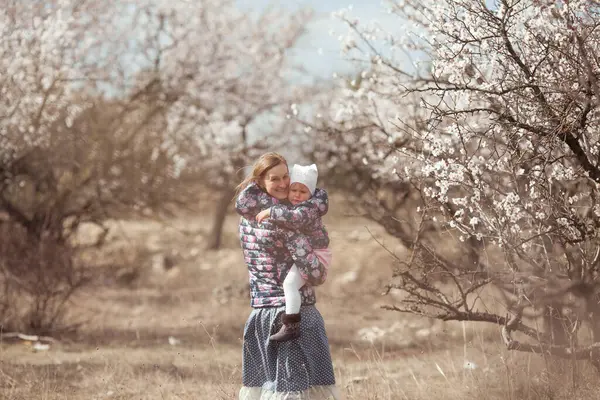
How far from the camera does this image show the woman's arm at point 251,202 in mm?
4594

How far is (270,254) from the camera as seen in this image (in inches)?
180

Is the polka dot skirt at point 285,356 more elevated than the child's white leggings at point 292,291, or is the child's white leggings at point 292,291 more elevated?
the child's white leggings at point 292,291

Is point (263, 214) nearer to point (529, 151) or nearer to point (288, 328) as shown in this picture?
point (288, 328)

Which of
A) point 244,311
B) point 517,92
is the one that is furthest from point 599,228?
point 244,311

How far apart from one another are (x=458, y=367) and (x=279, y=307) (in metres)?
3.04

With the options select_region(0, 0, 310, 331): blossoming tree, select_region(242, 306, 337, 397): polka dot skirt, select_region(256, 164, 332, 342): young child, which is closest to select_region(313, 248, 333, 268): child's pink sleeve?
select_region(256, 164, 332, 342): young child

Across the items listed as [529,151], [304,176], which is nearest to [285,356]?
[304,176]

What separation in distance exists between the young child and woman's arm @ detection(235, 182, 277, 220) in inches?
3.5

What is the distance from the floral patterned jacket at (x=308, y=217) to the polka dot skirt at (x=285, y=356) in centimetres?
39

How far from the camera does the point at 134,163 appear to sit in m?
16.4

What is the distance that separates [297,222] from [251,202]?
1.05ft

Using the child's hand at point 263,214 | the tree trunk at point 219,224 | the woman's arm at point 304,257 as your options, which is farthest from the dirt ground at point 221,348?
the tree trunk at point 219,224

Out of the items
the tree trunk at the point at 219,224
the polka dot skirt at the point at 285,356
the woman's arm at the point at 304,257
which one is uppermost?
the tree trunk at the point at 219,224

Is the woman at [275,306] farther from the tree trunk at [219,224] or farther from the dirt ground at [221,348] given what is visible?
the tree trunk at [219,224]
